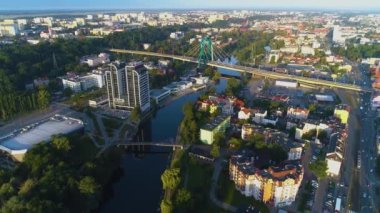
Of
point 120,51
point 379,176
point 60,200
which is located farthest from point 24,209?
point 120,51

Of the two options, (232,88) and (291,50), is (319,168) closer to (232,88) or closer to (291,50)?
(232,88)

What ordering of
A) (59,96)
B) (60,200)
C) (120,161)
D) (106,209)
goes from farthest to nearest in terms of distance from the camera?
(59,96), (120,161), (106,209), (60,200)

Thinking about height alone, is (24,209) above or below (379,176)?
above

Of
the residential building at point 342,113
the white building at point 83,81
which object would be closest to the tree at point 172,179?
the residential building at point 342,113

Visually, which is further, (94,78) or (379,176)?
(94,78)

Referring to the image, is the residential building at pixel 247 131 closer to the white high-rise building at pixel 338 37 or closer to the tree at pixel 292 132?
the tree at pixel 292 132

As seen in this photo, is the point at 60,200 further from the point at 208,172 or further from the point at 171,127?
the point at 171,127

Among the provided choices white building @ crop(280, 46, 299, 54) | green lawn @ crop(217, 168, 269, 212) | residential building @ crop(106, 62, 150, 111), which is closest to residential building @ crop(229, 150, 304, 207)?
green lawn @ crop(217, 168, 269, 212)
